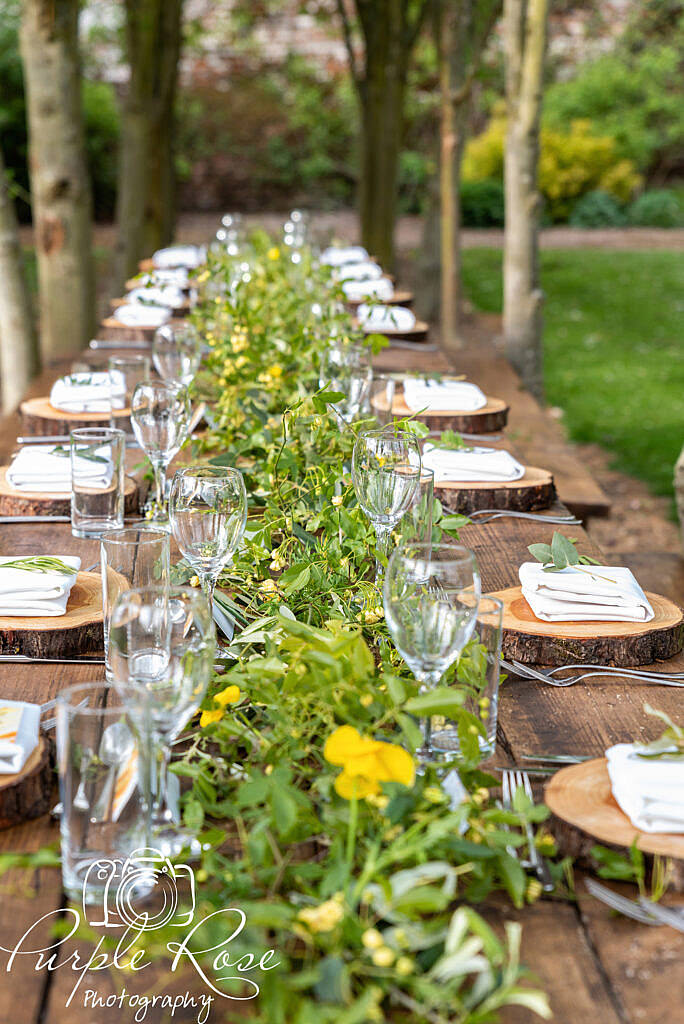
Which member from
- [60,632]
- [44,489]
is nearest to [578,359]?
[44,489]

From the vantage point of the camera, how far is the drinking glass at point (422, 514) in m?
1.81

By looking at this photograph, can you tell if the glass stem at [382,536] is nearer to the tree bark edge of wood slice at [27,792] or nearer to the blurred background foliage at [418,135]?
the tree bark edge of wood slice at [27,792]

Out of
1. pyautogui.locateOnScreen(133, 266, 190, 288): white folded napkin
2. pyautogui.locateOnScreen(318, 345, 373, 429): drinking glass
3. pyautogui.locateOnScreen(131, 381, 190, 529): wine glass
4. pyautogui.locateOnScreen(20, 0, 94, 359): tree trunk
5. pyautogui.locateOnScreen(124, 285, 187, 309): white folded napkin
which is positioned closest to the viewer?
pyautogui.locateOnScreen(131, 381, 190, 529): wine glass

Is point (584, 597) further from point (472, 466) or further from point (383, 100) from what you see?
point (383, 100)

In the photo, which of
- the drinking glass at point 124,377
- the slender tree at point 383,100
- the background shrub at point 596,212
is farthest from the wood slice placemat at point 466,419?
the background shrub at point 596,212

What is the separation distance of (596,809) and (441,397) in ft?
6.46

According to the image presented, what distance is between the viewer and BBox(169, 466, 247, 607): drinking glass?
5.82 ft

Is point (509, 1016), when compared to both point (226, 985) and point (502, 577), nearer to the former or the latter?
point (226, 985)

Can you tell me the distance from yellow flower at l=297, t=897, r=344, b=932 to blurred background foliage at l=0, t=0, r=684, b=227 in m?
14.9

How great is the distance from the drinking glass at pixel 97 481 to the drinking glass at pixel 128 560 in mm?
511

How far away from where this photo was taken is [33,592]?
5.82 ft

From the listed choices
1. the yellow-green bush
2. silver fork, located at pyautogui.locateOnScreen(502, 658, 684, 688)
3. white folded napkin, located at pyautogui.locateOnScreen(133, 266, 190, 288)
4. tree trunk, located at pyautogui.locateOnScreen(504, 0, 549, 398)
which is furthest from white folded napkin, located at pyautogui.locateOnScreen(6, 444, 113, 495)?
the yellow-green bush

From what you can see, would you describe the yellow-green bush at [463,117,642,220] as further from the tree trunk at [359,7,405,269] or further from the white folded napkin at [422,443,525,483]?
the white folded napkin at [422,443,525,483]

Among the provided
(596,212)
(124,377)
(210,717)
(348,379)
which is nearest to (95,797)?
(210,717)
